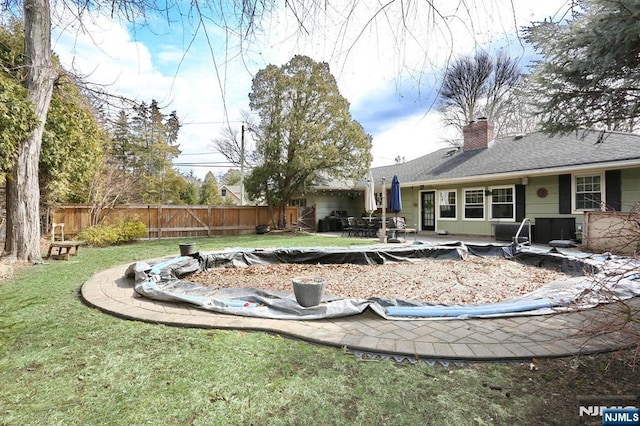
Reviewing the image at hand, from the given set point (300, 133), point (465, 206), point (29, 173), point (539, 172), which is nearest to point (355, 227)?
point (465, 206)

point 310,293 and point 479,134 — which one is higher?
point 479,134

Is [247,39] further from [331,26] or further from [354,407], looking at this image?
[354,407]

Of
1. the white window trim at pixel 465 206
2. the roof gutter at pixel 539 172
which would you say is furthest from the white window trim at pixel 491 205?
the roof gutter at pixel 539 172

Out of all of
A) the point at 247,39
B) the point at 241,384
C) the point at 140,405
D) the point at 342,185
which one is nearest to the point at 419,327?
the point at 241,384

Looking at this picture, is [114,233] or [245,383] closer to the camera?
[245,383]

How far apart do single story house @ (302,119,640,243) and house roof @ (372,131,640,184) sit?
0.02 meters

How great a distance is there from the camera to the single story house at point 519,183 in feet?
29.8

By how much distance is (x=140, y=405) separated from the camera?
1.86 m

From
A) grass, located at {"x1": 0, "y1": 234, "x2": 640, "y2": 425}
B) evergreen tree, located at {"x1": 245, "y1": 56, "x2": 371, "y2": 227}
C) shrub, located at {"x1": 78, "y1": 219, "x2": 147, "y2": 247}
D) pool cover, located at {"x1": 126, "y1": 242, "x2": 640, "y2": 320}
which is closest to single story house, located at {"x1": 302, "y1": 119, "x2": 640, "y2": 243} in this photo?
evergreen tree, located at {"x1": 245, "y1": 56, "x2": 371, "y2": 227}

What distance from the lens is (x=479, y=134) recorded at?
1459cm

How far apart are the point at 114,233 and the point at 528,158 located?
14.6 meters

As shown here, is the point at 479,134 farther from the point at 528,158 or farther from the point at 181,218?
the point at 181,218

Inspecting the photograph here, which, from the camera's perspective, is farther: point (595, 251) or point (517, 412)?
point (595, 251)

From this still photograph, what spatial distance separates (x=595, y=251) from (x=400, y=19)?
336 inches
